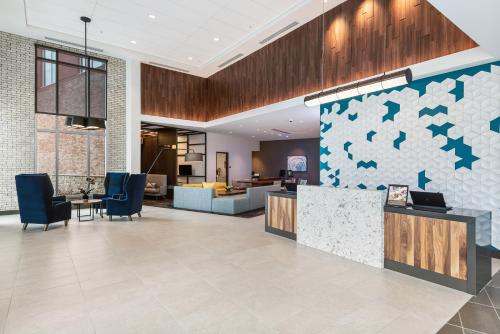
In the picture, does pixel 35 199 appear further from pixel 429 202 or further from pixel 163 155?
pixel 163 155

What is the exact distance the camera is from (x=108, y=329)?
7.96 feet

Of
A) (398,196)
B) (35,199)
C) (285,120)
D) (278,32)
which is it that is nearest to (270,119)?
(285,120)

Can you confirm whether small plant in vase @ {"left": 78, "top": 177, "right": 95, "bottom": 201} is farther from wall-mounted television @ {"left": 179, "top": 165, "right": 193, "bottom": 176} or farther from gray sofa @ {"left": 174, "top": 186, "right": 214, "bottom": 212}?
wall-mounted television @ {"left": 179, "top": 165, "right": 193, "bottom": 176}

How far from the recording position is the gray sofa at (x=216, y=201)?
8500 millimetres

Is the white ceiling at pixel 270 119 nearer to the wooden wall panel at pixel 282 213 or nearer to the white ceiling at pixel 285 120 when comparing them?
the white ceiling at pixel 285 120

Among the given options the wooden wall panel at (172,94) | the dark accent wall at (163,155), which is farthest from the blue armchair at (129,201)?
the dark accent wall at (163,155)

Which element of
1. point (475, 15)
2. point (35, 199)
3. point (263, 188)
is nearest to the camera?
point (475, 15)

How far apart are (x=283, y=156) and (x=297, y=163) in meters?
1.13

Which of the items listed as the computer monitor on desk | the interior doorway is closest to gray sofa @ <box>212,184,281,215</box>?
the computer monitor on desk

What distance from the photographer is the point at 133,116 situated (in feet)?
34.2

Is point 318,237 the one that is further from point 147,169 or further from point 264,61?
point 147,169

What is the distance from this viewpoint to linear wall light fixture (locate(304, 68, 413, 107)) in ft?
13.4

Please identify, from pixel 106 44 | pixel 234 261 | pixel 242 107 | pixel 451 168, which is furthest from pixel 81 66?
pixel 451 168

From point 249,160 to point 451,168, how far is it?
41.2ft
